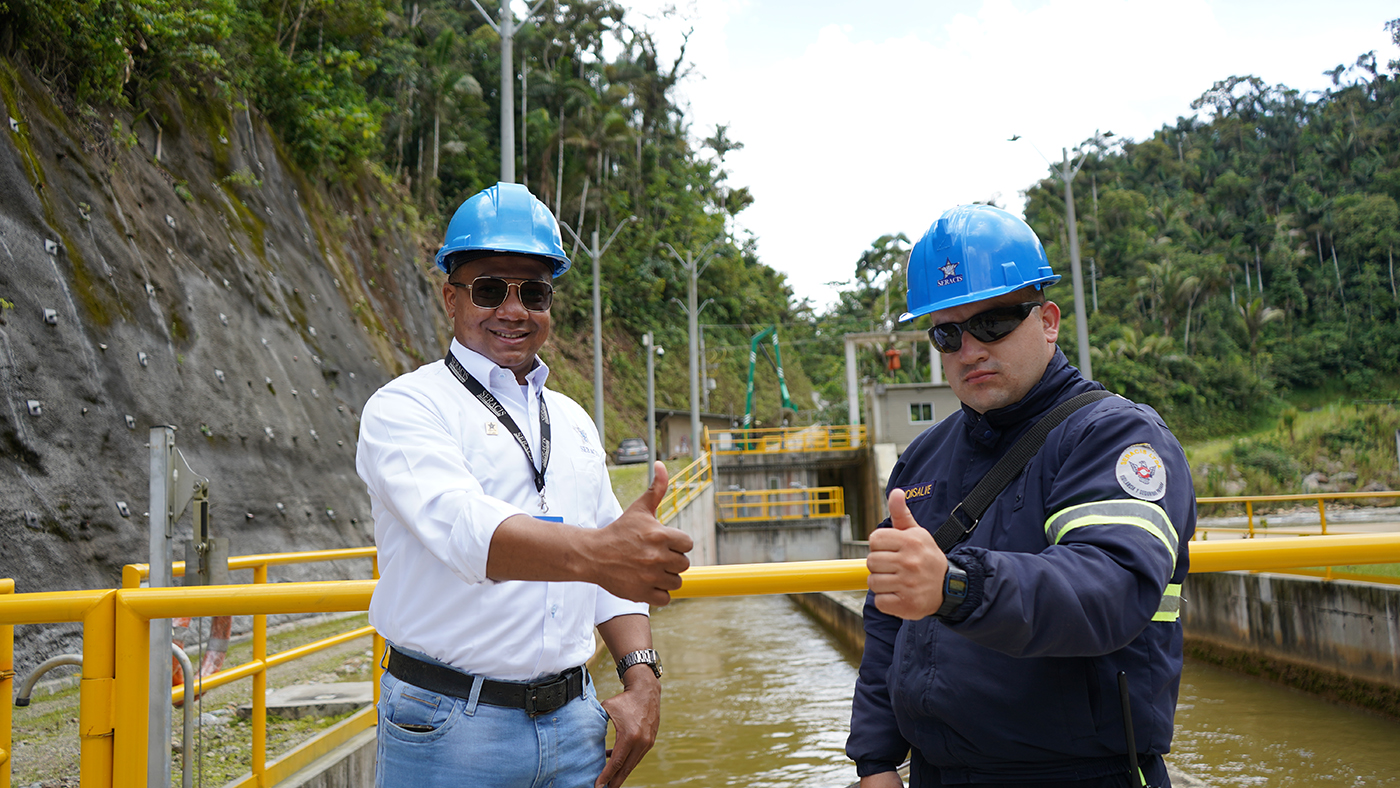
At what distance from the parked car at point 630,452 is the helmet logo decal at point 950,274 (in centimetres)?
3299

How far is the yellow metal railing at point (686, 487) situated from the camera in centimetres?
2194

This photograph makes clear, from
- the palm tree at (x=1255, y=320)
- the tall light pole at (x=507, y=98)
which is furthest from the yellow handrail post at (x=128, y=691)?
the palm tree at (x=1255, y=320)

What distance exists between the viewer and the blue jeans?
6.04 ft

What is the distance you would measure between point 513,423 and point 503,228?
515 millimetres

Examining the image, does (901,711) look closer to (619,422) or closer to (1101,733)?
(1101,733)

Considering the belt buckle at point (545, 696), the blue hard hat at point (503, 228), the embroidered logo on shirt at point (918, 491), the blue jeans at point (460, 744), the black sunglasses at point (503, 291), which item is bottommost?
the blue jeans at point (460, 744)

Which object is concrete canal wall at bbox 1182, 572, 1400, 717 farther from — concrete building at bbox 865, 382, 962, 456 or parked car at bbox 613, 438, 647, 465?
parked car at bbox 613, 438, 647, 465

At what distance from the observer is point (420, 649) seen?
187 cm

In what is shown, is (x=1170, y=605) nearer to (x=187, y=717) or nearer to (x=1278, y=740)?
(x=187, y=717)

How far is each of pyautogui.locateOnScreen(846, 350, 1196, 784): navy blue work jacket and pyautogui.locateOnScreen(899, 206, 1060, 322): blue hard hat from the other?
0.68 feet

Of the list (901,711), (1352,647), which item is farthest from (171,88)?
(1352,647)

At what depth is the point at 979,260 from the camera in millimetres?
1924

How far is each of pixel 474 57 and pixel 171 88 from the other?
32359mm

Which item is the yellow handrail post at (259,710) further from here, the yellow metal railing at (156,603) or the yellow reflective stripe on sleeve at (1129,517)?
the yellow reflective stripe on sleeve at (1129,517)
